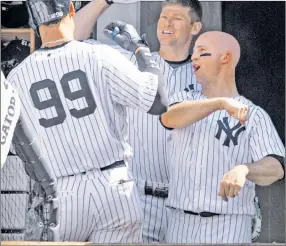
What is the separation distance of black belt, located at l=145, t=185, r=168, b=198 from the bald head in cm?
73

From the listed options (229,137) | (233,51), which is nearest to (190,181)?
(229,137)

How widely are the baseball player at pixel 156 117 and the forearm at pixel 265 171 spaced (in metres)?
0.47

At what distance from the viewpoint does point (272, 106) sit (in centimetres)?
544

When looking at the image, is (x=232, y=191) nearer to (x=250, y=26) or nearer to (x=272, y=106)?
(x=272, y=106)

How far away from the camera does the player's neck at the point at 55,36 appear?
16.9 ft

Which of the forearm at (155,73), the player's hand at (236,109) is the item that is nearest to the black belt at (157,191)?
the forearm at (155,73)

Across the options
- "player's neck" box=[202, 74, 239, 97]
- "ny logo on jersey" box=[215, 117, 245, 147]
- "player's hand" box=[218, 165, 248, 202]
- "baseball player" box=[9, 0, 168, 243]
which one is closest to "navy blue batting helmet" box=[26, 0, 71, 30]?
"baseball player" box=[9, 0, 168, 243]

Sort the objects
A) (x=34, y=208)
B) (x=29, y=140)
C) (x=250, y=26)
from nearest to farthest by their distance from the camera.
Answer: (x=29, y=140) → (x=34, y=208) → (x=250, y=26)

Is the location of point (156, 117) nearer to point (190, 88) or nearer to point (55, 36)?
point (190, 88)

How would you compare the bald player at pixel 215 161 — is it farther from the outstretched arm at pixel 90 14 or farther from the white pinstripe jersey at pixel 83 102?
the outstretched arm at pixel 90 14

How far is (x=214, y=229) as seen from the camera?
17.3ft

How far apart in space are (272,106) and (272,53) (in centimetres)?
27

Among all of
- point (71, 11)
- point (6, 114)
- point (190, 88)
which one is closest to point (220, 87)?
point (190, 88)

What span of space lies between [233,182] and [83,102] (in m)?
0.80
